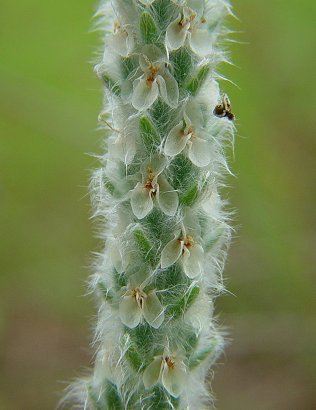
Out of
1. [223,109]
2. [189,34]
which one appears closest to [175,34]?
[189,34]

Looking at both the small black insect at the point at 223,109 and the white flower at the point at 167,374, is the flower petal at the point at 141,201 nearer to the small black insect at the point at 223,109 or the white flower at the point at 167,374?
the small black insect at the point at 223,109

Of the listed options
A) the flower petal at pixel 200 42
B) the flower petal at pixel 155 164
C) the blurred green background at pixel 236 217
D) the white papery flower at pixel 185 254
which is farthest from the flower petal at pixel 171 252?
the blurred green background at pixel 236 217

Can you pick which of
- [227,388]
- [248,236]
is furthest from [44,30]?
[227,388]

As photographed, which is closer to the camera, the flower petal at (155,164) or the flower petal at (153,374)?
the flower petal at (155,164)

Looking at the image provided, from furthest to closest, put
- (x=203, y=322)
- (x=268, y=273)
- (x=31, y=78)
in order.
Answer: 1. (x=31, y=78)
2. (x=268, y=273)
3. (x=203, y=322)

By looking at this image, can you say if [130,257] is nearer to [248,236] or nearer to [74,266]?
[248,236]

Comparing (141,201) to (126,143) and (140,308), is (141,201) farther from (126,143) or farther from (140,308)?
(140,308)

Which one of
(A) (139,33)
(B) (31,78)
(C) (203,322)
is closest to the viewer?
(A) (139,33)
